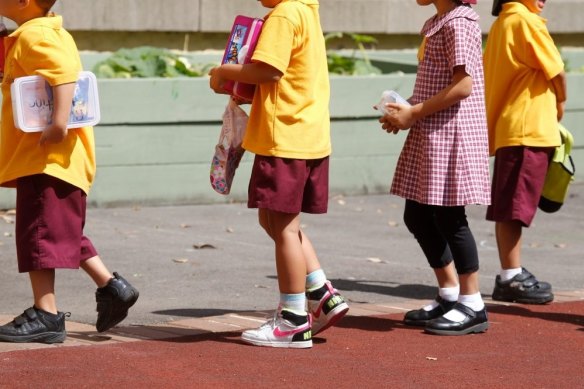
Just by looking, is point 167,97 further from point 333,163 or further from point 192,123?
point 333,163

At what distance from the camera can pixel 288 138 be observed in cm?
562

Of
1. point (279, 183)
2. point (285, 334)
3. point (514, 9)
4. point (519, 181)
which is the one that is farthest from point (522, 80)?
point (285, 334)

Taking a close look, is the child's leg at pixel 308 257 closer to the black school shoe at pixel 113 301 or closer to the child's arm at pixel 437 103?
the child's arm at pixel 437 103

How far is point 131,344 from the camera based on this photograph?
5.76 m

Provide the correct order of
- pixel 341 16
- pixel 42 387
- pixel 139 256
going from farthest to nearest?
1. pixel 341 16
2. pixel 139 256
3. pixel 42 387

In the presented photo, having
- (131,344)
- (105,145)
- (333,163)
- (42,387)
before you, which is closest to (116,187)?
(105,145)

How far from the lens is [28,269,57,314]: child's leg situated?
5738 millimetres

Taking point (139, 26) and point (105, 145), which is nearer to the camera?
point (105, 145)

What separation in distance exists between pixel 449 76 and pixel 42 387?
2.35m

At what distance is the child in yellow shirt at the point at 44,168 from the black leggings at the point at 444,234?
157 centimetres

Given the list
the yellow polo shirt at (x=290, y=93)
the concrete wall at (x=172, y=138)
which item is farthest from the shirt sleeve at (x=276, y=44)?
the concrete wall at (x=172, y=138)

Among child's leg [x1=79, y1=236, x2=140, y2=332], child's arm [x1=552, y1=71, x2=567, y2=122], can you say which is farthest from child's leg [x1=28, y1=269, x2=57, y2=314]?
child's arm [x1=552, y1=71, x2=567, y2=122]

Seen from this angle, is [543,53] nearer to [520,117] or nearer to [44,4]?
[520,117]

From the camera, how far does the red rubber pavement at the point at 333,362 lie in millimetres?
5145
